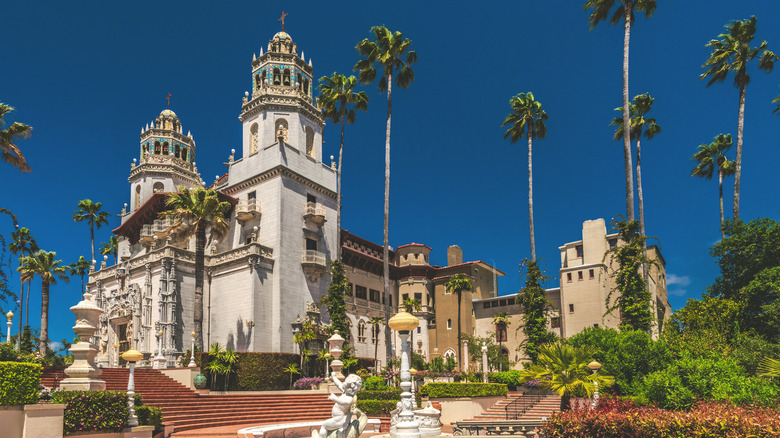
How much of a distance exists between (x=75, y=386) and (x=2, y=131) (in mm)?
14389

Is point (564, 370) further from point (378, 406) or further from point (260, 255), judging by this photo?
point (260, 255)

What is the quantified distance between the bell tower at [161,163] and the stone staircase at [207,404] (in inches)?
974

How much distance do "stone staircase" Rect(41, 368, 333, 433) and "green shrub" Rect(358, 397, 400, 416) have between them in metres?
2.08

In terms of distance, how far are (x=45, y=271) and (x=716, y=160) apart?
204 ft

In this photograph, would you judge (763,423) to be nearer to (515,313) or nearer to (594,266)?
(594,266)

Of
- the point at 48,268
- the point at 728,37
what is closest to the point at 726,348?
the point at 728,37

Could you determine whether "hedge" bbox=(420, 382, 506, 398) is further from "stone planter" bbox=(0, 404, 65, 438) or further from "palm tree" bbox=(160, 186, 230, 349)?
"stone planter" bbox=(0, 404, 65, 438)

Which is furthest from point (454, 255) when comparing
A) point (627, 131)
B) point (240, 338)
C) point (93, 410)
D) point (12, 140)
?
point (93, 410)

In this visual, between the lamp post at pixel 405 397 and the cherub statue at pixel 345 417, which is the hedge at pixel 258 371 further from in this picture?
the cherub statue at pixel 345 417

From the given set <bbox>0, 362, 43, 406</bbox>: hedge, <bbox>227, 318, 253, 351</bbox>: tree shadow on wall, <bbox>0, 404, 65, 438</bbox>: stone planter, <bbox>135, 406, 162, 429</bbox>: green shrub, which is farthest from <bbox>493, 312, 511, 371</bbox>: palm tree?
<bbox>0, 362, 43, 406</bbox>: hedge

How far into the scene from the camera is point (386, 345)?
48812mm

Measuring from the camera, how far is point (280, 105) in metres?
43.7

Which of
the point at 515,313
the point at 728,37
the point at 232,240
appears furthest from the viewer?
the point at 515,313

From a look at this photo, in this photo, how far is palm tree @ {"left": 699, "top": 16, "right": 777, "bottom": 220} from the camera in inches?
1534
